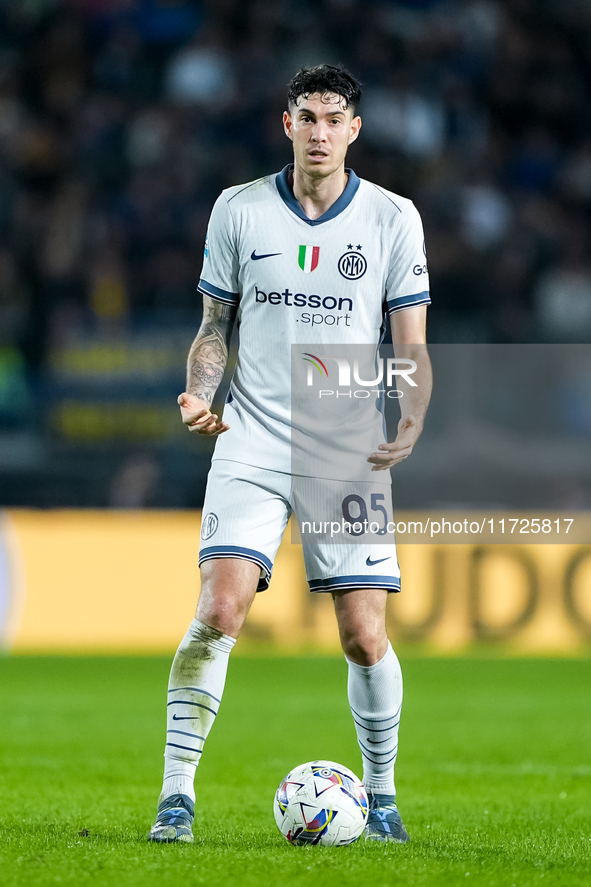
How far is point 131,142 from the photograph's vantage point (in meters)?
15.7

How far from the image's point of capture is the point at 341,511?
14.1ft

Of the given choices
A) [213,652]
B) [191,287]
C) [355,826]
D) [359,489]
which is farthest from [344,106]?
[191,287]

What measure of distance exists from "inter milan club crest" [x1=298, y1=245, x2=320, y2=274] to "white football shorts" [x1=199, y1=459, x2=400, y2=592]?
69 centimetres

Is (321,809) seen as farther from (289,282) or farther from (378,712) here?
(289,282)

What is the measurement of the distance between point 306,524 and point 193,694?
0.66 meters

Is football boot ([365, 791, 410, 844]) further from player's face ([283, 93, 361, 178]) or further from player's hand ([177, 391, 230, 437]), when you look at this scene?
player's face ([283, 93, 361, 178])

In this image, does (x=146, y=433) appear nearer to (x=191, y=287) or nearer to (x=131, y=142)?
(x=191, y=287)

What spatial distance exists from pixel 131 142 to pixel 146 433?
4.80 meters

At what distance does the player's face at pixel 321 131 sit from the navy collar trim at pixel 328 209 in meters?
0.12

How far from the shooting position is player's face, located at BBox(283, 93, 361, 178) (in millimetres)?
4258

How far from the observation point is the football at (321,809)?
13.1ft

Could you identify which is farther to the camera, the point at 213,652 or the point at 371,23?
the point at 371,23

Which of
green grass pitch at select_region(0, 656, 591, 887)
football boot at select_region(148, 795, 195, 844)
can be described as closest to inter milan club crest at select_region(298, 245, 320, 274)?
football boot at select_region(148, 795, 195, 844)

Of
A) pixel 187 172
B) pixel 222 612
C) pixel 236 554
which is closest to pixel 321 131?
pixel 236 554
